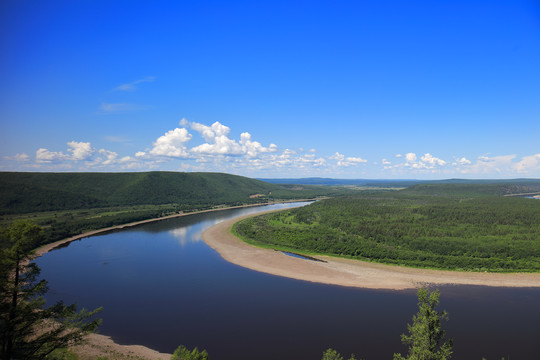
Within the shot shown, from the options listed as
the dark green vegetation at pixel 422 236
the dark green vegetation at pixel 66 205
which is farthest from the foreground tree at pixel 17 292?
the dark green vegetation at pixel 66 205

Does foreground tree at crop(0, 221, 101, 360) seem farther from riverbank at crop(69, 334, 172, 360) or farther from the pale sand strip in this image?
the pale sand strip

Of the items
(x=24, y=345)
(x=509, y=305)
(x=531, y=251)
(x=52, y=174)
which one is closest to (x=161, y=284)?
(x=24, y=345)

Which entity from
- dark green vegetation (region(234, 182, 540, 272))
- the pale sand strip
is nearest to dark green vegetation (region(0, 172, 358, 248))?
dark green vegetation (region(234, 182, 540, 272))

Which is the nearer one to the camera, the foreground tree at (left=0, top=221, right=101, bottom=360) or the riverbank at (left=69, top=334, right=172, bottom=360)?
the foreground tree at (left=0, top=221, right=101, bottom=360)

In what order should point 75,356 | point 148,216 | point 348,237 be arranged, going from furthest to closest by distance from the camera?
point 148,216 → point 348,237 → point 75,356

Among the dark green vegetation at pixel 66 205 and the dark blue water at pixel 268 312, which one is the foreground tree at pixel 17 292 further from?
the dark green vegetation at pixel 66 205

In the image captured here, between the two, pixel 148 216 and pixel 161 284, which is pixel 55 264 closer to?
pixel 161 284
